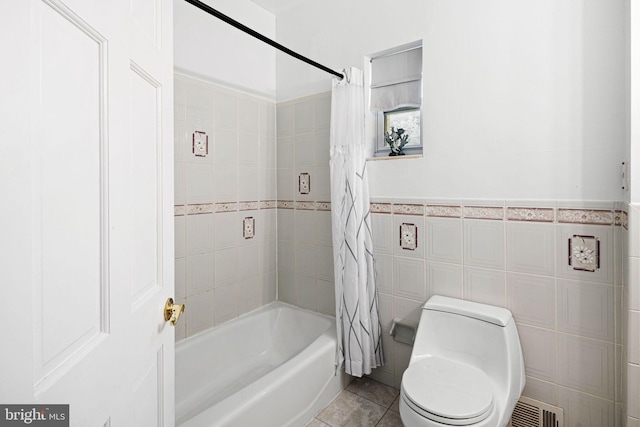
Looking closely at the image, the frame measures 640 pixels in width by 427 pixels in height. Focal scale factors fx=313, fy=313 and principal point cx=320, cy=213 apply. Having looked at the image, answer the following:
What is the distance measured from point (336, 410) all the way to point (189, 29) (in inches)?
92.7

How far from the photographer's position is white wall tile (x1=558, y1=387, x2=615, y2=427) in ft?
4.43

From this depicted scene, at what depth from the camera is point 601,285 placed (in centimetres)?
134

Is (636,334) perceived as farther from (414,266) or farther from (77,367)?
(77,367)

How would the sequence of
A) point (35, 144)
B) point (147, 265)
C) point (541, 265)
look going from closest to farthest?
point (35, 144) < point (147, 265) < point (541, 265)

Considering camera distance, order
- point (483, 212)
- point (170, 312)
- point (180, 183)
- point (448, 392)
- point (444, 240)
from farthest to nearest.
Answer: point (180, 183)
point (444, 240)
point (483, 212)
point (448, 392)
point (170, 312)

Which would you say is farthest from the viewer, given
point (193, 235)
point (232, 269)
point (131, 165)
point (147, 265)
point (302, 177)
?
point (302, 177)

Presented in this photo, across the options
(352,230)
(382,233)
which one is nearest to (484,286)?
(382,233)

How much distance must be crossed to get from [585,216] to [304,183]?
5.18ft

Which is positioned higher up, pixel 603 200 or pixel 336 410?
pixel 603 200

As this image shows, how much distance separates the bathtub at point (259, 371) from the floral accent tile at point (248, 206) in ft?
2.45

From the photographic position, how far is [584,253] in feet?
4.48

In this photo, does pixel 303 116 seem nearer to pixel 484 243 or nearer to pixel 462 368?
pixel 484 243

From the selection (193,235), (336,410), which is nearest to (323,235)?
(193,235)

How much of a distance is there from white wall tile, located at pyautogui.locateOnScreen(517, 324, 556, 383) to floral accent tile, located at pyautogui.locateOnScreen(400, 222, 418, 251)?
63cm
